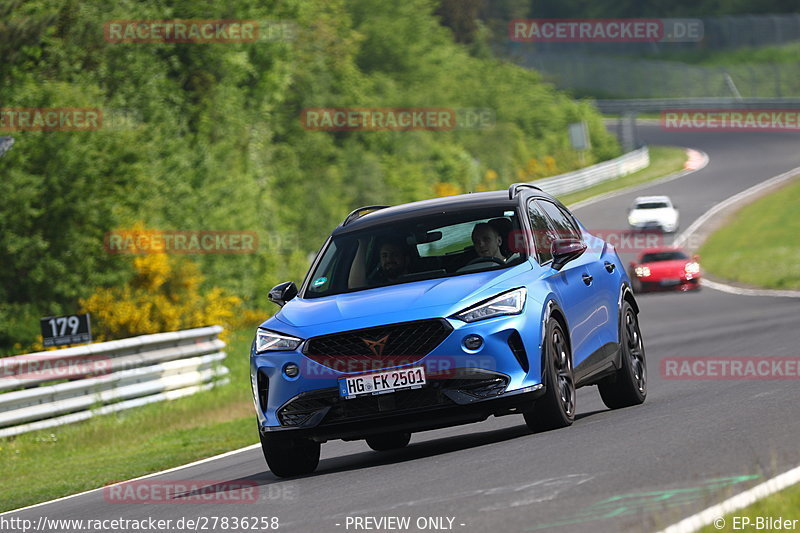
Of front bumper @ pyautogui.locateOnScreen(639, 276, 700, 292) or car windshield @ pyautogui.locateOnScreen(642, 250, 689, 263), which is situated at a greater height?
car windshield @ pyautogui.locateOnScreen(642, 250, 689, 263)

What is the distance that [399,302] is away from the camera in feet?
31.8

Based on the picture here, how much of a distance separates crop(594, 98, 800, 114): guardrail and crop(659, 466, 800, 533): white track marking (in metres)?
89.7

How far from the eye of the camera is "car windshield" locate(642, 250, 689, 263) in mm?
38638

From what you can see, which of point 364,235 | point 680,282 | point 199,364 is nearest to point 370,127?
point 680,282

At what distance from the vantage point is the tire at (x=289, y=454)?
1004 centimetres

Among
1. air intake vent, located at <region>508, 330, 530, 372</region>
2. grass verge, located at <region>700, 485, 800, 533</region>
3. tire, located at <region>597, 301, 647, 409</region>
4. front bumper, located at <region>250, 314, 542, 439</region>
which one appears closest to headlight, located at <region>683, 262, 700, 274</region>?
→ tire, located at <region>597, 301, 647, 409</region>

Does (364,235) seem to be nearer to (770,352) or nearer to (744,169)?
(770,352)

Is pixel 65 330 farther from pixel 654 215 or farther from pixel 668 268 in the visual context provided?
pixel 654 215

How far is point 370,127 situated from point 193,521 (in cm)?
6086

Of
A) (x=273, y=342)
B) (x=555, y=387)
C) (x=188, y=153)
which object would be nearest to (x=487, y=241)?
(x=555, y=387)

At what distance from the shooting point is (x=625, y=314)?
12.3 meters

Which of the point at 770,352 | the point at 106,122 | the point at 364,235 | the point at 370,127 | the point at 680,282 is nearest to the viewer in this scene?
the point at 364,235

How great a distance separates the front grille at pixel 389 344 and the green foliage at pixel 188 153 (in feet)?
64.0

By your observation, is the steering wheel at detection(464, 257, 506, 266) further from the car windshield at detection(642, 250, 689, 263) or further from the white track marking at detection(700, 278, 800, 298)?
the car windshield at detection(642, 250, 689, 263)
